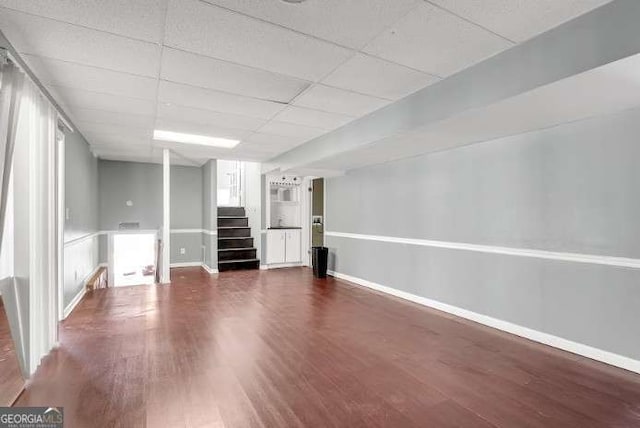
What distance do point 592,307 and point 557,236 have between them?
2.23 feet

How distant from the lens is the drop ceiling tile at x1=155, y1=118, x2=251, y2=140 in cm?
407

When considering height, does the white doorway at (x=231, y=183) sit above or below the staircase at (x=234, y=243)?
above

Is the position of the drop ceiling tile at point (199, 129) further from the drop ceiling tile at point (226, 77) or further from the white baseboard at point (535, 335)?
the white baseboard at point (535, 335)

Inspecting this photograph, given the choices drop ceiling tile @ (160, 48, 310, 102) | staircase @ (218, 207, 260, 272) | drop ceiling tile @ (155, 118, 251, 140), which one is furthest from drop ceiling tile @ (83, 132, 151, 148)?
staircase @ (218, 207, 260, 272)

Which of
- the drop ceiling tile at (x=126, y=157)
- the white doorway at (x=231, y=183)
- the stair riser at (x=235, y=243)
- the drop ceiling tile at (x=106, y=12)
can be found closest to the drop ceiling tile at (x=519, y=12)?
the drop ceiling tile at (x=106, y=12)

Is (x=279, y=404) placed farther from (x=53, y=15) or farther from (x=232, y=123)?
(x=232, y=123)

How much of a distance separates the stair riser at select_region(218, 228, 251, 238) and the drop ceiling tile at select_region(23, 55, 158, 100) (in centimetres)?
482

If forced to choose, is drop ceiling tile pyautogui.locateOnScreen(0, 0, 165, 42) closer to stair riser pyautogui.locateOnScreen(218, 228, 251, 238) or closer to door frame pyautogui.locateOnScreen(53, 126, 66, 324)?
door frame pyautogui.locateOnScreen(53, 126, 66, 324)

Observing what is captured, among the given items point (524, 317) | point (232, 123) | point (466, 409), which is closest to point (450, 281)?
point (524, 317)

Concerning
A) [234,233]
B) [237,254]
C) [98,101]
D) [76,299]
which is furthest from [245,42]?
[234,233]

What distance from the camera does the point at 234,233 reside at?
777 centimetres

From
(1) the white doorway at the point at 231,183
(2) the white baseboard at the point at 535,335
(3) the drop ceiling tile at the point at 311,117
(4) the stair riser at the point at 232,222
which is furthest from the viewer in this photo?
(1) the white doorway at the point at 231,183

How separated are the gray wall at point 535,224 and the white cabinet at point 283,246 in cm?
318

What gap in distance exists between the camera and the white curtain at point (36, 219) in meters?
2.49
